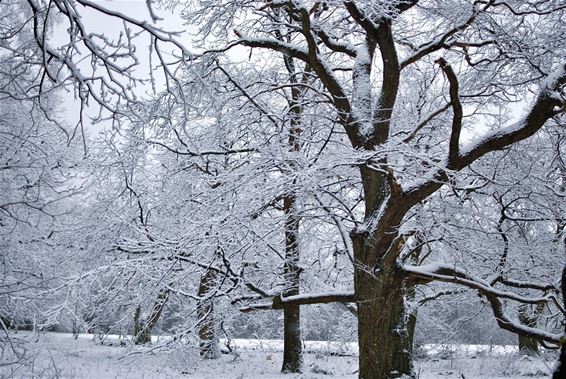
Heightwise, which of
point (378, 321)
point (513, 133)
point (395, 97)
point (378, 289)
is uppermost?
point (395, 97)

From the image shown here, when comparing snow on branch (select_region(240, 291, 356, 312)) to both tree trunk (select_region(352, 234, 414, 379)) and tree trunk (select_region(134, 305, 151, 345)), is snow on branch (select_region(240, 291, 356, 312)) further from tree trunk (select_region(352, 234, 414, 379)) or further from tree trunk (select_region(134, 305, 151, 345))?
tree trunk (select_region(134, 305, 151, 345))

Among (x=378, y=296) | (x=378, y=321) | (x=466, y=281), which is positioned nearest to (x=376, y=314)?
(x=378, y=321)

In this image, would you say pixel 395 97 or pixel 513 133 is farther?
pixel 395 97

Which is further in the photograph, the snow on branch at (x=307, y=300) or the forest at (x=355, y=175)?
the snow on branch at (x=307, y=300)

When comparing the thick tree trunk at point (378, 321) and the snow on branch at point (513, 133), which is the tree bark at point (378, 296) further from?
the snow on branch at point (513, 133)

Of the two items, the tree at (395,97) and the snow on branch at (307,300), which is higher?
the tree at (395,97)

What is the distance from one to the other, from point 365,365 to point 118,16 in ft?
16.9

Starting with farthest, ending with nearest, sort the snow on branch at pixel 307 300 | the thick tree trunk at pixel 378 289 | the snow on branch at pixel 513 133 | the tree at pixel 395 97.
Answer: the snow on branch at pixel 307 300 → the thick tree trunk at pixel 378 289 → the tree at pixel 395 97 → the snow on branch at pixel 513 133

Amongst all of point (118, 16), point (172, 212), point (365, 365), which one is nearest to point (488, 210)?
point (365, 365)

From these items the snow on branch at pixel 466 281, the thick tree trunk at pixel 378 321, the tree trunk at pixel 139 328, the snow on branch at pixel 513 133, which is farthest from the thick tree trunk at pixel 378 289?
the tree trunk at pixel 139 328

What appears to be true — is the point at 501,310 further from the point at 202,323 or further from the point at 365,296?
the point at 202,323

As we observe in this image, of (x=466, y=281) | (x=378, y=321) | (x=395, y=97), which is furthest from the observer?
(x=395, y=97)

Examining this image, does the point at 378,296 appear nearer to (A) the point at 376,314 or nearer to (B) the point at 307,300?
(A) the point at 376,314

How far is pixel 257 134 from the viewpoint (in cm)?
846
